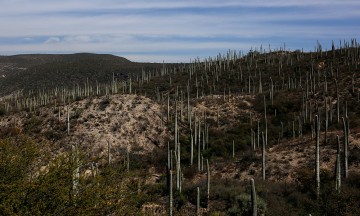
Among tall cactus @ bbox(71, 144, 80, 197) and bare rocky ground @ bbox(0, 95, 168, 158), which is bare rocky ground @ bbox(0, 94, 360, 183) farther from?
tall cactus @ bbox(71, 144, 80, 197)

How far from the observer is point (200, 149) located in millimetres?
34969

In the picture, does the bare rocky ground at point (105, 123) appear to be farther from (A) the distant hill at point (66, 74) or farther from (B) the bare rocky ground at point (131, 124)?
(A) the distant hill at point (66, 74)

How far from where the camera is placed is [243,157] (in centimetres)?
2948

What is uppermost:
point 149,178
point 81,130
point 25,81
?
point 25,81

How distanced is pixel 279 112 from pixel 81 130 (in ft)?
68.4

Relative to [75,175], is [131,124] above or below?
below

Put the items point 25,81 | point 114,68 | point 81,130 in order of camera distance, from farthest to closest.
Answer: point 114,68, point 25,81, point 81,130

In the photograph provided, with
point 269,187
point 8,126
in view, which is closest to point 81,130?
point 8,126

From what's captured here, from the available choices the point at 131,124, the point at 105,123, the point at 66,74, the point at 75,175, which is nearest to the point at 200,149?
the point at 131,124

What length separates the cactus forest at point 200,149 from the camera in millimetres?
9562

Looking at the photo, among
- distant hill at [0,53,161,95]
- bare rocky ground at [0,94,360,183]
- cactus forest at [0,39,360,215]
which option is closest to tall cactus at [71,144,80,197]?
cactus forest at [0,39,360,215]

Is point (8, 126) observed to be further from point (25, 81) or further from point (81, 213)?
point (25, 81)

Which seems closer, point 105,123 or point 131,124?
point 105,123

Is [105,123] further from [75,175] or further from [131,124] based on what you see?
[75,175]
